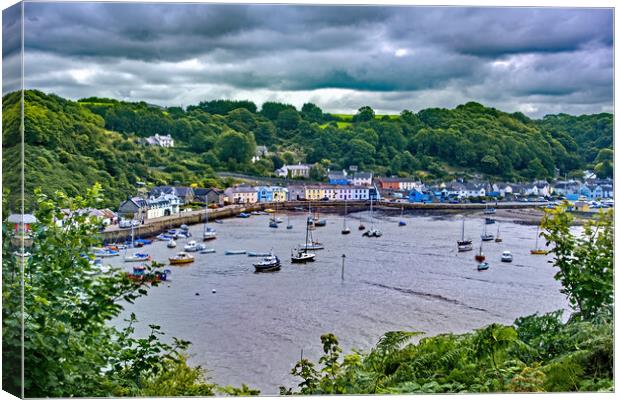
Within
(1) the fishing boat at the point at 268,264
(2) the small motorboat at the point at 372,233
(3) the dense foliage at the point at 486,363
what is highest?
(2) the small motorboat at the point at 372,233

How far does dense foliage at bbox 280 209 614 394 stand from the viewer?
3156mm

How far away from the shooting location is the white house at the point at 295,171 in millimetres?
4913

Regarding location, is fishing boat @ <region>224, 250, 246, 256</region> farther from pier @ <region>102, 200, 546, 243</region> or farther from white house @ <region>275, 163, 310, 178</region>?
white house @ <region>275, 163, 310, 178</region>

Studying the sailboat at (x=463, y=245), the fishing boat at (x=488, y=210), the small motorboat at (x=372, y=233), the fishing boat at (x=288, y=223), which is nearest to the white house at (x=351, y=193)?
the small motorboat at (x=372, y=233)

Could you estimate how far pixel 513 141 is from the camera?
4914 millimetres

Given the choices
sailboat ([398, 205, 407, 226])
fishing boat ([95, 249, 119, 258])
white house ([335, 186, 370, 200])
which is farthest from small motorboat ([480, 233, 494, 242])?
fishing boat ([95, 249, 119, 258])

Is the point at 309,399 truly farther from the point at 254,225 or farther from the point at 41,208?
the point at 254,225

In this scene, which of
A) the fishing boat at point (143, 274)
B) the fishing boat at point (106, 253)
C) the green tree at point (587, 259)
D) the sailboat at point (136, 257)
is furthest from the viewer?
the sailboat at point (136, 257)

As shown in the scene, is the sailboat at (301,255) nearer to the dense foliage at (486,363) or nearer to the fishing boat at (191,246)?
the fishing boat at (191,246)

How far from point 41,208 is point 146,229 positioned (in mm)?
1504

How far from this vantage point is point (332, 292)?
15.1ft

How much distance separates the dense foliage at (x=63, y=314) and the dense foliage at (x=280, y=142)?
1009 mm

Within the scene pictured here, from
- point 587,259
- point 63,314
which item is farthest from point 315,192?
point 63,314

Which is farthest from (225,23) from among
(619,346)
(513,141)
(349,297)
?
(619,346)
